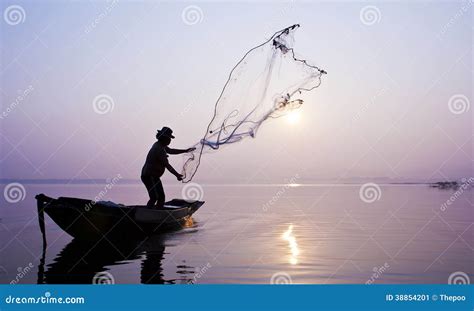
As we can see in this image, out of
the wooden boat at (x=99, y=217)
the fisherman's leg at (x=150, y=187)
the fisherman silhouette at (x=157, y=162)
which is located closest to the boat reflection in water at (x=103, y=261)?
the wooden boat at (x=99, y=217)

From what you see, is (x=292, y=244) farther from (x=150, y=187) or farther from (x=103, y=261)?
(x=103, y=261)

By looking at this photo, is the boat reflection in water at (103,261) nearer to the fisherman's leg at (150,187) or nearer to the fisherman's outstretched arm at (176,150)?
the fisherman's leg at (150,187)

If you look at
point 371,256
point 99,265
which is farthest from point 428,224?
point 99,265

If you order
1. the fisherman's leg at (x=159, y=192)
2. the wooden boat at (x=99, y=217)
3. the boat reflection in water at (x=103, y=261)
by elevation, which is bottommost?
the boat reflection in water at (x=103, y=261)

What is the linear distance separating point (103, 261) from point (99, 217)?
2.97 meters

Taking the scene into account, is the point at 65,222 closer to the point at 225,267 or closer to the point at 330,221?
the point at 225,267

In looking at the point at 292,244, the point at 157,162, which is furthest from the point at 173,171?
the point at 292,244

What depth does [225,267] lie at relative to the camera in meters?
12.0

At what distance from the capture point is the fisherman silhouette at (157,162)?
17031mm

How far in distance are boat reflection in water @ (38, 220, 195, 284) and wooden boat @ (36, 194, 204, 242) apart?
367 mm

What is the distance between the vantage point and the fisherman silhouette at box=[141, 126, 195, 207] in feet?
55.9

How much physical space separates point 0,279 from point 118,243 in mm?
4690

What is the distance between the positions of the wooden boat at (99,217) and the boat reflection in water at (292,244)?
4.62m

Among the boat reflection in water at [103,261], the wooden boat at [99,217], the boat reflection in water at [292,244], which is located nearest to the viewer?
the boat reflection in water at [103,261]
